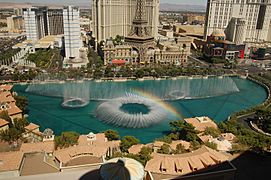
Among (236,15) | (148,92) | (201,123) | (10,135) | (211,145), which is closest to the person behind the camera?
(211,145)

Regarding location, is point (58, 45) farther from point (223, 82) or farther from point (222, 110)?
point (222, 110)


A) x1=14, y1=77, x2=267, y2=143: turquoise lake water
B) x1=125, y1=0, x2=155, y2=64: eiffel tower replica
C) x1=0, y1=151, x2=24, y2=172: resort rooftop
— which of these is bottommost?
x1=14, y1=77, x2=267, y2=143: turquoise lake water

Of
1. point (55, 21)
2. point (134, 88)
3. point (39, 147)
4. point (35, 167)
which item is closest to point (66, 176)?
point (35, 167)

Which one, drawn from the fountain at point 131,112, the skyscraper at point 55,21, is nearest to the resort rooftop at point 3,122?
the fountain at point 131,112

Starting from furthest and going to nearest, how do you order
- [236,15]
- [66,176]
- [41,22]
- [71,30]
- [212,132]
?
[41,22]
[236,15]
[71,30]
[212,132]
[66,176]

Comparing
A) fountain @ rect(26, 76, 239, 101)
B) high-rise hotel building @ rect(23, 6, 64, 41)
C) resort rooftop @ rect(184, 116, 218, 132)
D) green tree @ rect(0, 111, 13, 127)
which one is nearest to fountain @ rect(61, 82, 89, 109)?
fountain @ rect(26, 76, 239, 101)

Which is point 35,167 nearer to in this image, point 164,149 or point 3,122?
point 164,149

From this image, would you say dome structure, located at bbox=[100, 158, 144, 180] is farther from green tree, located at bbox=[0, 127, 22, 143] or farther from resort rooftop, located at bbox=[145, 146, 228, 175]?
green tree, located at bbox=[0, 127, 22, 143]

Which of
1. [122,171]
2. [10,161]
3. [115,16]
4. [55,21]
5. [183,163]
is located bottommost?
[10,161]
